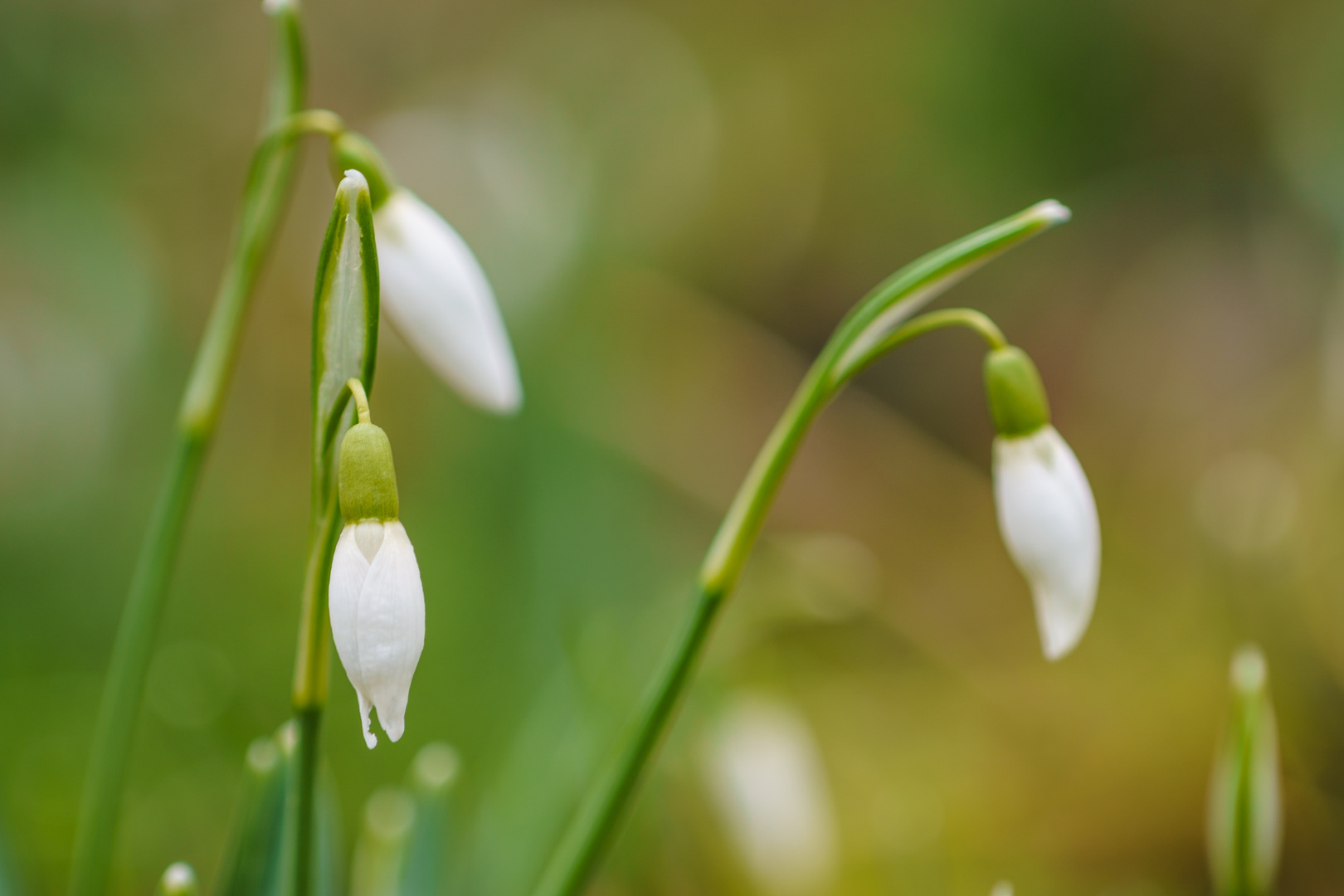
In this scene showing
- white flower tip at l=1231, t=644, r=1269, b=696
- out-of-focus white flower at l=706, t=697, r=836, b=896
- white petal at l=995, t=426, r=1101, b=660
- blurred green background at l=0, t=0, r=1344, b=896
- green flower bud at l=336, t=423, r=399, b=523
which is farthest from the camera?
blurred green background at l=0, t=0, r=1344, b=896

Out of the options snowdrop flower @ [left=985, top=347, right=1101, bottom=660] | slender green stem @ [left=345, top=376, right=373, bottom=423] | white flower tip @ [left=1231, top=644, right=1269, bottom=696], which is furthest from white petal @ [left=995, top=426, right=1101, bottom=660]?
slender green stem @ [left=345, top=376, right=373, bottom=423]

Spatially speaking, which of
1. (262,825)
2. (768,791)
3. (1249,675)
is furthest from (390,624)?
(768,791)

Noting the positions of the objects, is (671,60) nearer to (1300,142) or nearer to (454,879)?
(1300,142)

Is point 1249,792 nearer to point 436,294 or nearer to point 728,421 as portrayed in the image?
point 436,294

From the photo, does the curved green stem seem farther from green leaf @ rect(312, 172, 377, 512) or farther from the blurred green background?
the blurred green background

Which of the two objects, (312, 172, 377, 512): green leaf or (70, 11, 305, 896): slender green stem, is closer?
(312, 172, 377, 512): green leaf

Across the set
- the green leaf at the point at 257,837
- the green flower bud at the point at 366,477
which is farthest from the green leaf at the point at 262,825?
the green flower bud at the point at 366,477
